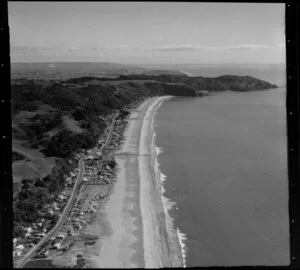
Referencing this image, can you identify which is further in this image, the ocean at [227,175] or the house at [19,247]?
the ocean at [227,175]

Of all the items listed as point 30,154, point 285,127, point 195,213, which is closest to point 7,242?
point 30,154

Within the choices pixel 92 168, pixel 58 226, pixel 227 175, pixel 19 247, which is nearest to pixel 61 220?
pixel 58 226

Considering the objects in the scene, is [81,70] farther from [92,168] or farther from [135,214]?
[135,214]

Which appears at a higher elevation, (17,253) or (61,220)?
(61,220)

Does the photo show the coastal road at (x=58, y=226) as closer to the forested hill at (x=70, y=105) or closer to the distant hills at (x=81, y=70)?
the forested hill at (x=70, y=105)

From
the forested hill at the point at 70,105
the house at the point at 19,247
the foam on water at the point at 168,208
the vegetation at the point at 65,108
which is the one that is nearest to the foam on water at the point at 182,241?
the foam on water at the point at 168,208

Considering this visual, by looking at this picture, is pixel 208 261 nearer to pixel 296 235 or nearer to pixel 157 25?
pixel 296 235

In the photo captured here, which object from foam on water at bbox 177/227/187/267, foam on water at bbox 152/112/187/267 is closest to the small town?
foam on water at bbox 152/112/187/267

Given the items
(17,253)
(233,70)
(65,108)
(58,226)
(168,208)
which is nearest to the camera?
(17,253)
